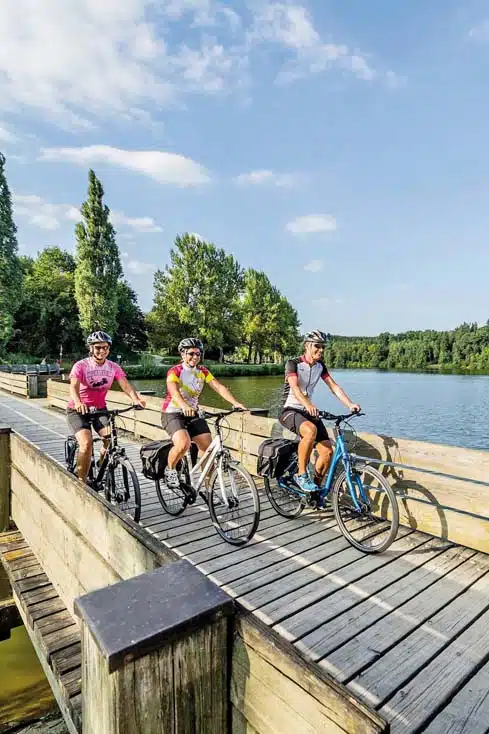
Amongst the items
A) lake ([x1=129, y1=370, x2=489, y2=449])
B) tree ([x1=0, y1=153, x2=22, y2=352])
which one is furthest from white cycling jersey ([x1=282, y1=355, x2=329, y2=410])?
tree ([x1=0, y1=153, x2=22, y2=352])

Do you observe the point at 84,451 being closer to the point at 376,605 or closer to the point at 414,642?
the point at 376,605

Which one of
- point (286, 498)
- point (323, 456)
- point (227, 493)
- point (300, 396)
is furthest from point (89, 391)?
point (323, 456)

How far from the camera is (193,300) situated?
57219mm

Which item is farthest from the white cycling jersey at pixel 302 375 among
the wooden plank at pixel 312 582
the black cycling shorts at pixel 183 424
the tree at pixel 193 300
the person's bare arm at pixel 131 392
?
the tree at pixel 193 300

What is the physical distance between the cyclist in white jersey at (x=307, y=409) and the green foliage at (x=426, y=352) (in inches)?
3368

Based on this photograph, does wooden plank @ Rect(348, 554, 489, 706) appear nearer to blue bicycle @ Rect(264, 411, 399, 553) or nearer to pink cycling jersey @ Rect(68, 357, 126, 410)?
blue bicycle @ Rect(264, 411, 399, 553)

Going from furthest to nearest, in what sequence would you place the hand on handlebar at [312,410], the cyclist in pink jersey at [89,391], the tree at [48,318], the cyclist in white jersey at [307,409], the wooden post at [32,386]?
the tree at [48,318]
the wooden post at [32,386]
the cyclist in pink jersey at [89,391]
the cyclist in white jersey at [307,409]
the hand on handlebar at [312,410]

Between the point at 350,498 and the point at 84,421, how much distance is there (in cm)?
317

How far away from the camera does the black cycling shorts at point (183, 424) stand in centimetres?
489

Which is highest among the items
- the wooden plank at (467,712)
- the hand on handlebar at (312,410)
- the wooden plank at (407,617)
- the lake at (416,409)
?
the hand on handlebar at (312,410)

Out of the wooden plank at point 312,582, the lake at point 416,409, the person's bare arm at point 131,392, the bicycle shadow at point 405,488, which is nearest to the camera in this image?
the wooden plank at point 312,582

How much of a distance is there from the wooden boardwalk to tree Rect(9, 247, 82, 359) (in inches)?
1770

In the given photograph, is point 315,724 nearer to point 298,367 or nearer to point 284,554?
point 284,554

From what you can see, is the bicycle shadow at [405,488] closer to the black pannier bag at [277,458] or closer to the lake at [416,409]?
the black pannier bag at [277,458]
